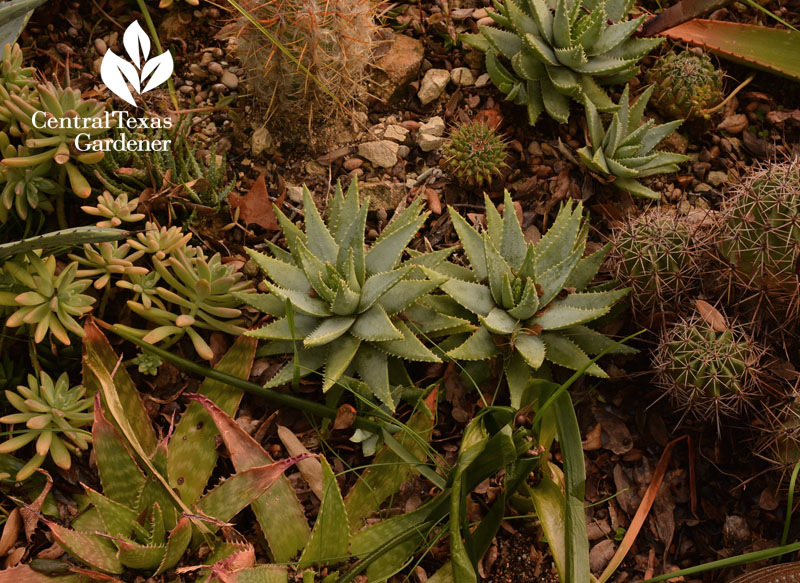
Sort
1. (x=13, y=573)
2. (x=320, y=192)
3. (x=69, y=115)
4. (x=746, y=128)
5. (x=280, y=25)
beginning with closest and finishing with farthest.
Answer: (x=13, y=573) < (x=69, y=115) < (x=280, y=25) < (x=320, y=192) < (x=746, y=128)

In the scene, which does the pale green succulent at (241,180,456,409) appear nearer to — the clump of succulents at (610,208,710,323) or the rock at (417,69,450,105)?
the clump of succulents at (610,208,710,323)

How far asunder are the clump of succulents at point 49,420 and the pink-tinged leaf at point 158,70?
1309mm

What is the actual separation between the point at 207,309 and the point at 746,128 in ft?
8.45

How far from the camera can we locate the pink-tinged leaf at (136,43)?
2.81m

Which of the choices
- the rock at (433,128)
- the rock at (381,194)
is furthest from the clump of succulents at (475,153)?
the rock at (381,194)

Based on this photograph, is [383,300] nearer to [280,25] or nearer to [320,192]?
[320,192]

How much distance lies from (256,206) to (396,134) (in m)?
0.71

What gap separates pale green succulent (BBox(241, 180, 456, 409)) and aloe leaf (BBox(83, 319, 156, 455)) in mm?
485

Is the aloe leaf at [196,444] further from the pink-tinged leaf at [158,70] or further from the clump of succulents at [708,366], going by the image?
the clump of succulents at [708,366]

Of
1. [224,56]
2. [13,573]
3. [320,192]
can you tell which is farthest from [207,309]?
[224,56]

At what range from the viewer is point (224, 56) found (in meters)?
3.03

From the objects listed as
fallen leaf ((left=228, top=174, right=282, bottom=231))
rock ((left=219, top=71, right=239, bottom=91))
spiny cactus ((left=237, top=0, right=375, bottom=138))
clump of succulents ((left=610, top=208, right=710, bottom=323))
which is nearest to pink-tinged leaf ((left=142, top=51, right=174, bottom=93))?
rock ((left=219, top=71, right=239, bottom=91))

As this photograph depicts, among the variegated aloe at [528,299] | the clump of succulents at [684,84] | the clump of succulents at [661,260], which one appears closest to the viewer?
the variegated aloe at [528,299]

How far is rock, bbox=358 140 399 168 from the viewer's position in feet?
9.46
